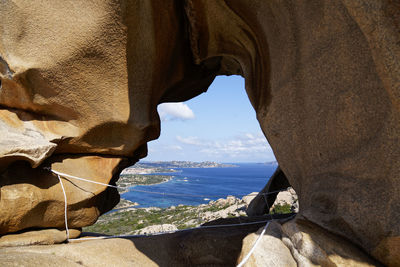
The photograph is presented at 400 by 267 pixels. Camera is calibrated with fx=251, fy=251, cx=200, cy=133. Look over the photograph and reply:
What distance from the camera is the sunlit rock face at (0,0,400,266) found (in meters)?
2.17

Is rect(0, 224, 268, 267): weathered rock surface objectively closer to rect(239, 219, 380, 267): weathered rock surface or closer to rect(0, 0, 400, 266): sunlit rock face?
rect(0, 0, 400, 266): sunlit rock face

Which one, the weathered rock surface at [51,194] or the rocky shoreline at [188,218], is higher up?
the weathered rock surface at [51,194]

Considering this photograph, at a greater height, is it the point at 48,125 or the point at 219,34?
the point at 219,34

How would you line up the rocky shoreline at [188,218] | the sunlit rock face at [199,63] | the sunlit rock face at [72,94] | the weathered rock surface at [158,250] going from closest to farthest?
the sunlit rock face at [199,63], the weathered rock surface at [158,250], the sunlit rock face at [72,94], the rocky shoreline at [188,218]

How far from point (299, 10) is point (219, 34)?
2.34 meters

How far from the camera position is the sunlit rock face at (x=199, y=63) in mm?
2168

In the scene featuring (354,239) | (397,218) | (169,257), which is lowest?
(169,257)

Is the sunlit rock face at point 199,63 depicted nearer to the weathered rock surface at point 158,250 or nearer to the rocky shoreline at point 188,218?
the weathered rock surface at point 158,250

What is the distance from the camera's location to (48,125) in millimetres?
4246

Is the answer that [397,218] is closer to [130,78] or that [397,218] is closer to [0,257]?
[0,257]

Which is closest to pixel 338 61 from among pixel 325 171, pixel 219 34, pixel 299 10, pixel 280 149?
pixel 299 10

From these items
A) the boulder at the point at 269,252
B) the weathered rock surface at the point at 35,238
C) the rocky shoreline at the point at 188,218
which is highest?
the boulder at the point at 269,252

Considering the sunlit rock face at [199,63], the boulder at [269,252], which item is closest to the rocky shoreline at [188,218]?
the boulder at [269,252]

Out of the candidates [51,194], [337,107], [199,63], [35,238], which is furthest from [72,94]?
[337,107]
